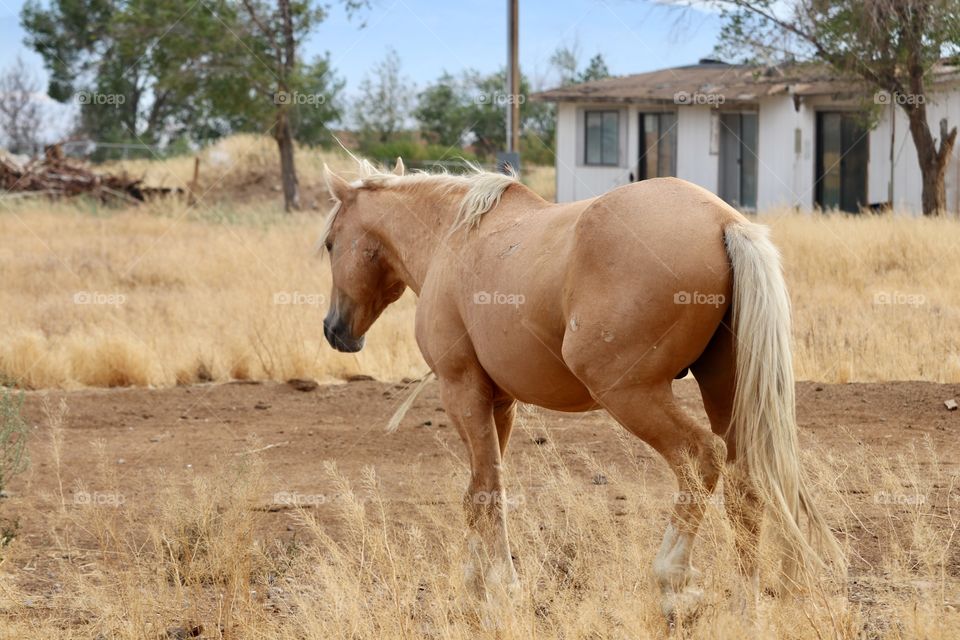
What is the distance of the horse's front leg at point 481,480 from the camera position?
186 inches

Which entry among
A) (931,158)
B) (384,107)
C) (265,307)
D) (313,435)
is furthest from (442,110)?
(313,435)

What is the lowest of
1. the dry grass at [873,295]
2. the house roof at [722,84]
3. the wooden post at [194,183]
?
the dry grass at [873,295]

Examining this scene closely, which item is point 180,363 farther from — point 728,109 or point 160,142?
point 160,142

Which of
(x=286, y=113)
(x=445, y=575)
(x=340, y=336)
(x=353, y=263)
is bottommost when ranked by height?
(x=445, y=575)

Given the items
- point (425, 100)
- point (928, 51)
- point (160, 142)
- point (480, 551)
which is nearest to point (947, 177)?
point (928, 51)

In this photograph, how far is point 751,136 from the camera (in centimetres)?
2389

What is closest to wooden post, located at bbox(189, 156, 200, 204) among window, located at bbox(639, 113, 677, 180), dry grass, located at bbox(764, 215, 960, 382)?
window, located at bbox(639, 113, 677, 180)

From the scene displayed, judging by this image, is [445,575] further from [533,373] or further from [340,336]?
[340,336]

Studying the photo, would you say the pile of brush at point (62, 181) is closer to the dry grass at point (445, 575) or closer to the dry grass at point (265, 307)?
the dry grass at point (265, 307)

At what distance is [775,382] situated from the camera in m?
3.98

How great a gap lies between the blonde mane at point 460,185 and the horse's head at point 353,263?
4 cm

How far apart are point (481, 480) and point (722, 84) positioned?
20.4 metres

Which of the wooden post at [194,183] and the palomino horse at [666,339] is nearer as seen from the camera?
the palomino horse at [666,339]

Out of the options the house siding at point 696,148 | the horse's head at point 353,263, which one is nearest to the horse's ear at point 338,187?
the horse's head at point 353,263
